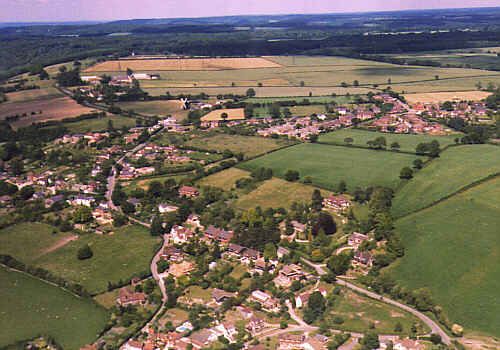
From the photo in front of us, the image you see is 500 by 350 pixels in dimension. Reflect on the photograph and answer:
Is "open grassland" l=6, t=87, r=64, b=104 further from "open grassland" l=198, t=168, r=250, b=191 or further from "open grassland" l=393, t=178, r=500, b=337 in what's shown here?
"open grassland" l=393, t=178, r=500, b=337

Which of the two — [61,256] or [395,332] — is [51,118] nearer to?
[61,256]

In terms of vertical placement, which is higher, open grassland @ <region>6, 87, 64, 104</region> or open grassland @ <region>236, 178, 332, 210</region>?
open grassland @ <region>6, 87, 64, 104</region>

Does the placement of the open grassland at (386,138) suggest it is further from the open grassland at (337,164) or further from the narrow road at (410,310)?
the narrow road at (410,310)

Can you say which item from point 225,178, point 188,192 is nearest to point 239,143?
point 225,178

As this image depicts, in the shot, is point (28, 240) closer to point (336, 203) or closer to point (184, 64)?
point (336, 203)

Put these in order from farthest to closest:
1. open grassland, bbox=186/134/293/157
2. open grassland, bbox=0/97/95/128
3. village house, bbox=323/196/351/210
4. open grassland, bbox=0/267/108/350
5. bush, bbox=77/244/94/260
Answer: open grassland, bbox=0/97/95/128
open grassland, bbox=186/134/293/157
village house, bbox=323/196/351/210
bush, bbox=77/244/94/260
open grassland, bbox=0/267/108/350

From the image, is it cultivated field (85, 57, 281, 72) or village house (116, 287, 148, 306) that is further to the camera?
cultivated field (85, 57, 281, 72)

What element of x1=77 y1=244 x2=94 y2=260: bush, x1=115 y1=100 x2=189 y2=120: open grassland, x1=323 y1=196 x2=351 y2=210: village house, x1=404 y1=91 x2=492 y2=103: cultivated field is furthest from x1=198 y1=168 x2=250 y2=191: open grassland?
x1=404 y1=91 x2=492 y2=103: cultivated field
